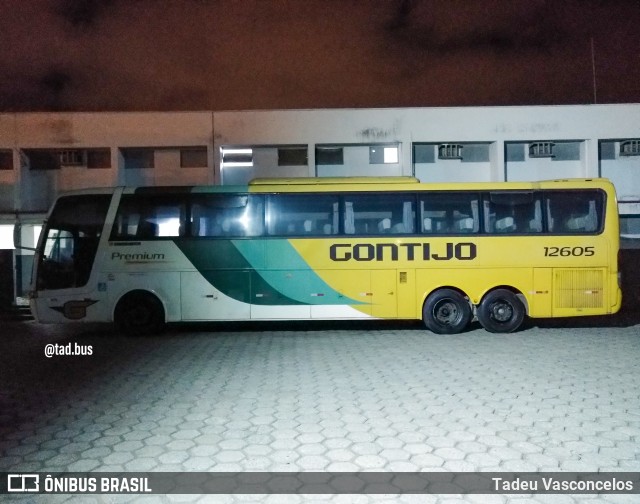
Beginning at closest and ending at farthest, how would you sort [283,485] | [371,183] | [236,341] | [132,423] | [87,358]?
1. [283,485]
2. [132,423]
3. [87,358]
4. [236,341]
5. [371,183]

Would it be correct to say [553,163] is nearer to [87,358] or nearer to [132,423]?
[87,358]

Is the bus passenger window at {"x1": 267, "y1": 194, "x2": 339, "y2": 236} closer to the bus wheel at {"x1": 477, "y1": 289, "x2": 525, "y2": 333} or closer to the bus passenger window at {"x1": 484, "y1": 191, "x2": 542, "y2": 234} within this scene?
the bus passenger window at {"x1": 484, "y1": 191, "x2": 542, "y2": 234}

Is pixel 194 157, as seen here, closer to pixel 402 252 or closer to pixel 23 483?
pixel 402 252

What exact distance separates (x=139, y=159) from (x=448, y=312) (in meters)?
14.3

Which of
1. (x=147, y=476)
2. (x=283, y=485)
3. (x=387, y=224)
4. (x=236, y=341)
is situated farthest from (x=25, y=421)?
(x=387, y=224)

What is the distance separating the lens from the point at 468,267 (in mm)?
11516

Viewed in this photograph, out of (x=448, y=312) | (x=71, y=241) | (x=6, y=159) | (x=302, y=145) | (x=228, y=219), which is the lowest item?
(x=448, y=312)

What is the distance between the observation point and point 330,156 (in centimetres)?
2089

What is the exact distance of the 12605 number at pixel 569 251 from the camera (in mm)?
11375

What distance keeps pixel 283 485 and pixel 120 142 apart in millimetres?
18661

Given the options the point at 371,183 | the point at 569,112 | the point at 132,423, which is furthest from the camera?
the point at 569,112

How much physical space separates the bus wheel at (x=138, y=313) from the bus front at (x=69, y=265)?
45 centimetres

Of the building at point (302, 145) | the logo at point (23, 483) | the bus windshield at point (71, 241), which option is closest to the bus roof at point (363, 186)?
the bus windshield at point (71, 241)

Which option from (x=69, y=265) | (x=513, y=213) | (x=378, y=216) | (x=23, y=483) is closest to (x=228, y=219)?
(x=378, y=216)
